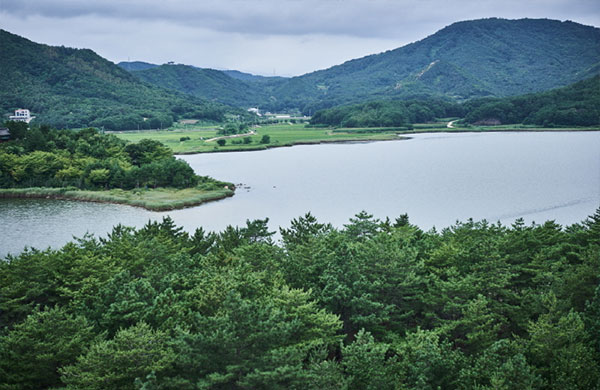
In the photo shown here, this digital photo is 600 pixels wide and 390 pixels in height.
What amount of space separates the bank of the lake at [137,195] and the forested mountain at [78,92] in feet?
191

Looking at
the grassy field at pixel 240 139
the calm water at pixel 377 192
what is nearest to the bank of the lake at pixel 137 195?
the calm water at pixel 377 192

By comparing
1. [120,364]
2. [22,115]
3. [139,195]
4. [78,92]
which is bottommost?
[120,364]

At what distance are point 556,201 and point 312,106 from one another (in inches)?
6310

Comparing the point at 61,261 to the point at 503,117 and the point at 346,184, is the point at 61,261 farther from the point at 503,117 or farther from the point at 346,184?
the point at 503,117

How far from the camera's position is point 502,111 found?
10969 cm

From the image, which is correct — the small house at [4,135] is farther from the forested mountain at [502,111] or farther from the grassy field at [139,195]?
the forested mountain at [502,111]

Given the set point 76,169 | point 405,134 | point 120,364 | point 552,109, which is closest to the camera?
point 120,364

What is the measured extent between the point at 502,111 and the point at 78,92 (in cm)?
9935

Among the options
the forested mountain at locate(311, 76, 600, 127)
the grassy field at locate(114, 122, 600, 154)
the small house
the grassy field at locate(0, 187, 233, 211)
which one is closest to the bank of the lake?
the grassy field at locate(0, 187, 233, 211)

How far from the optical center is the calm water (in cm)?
3528

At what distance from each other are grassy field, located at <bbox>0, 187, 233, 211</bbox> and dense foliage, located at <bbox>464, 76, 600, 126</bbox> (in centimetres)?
7769

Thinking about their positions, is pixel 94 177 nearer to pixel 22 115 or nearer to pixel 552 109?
pixel 22 115

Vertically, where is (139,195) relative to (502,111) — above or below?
below

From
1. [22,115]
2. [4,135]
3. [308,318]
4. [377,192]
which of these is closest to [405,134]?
[377,192]
